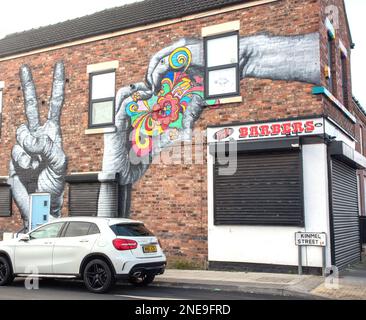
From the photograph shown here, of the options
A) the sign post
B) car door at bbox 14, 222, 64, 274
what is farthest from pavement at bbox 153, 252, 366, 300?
car door at bbox 14, 222, 64, 274

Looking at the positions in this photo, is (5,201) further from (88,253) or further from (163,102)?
(88,253)

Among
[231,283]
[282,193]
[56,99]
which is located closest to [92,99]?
[56,99]

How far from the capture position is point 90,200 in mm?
14883

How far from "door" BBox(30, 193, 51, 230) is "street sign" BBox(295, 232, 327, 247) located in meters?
8.31

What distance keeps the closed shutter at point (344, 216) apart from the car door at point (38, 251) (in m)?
6.75

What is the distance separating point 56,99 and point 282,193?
8.44 metres

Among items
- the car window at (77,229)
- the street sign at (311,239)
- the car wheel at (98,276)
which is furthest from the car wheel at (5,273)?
the street sign at (311,239)

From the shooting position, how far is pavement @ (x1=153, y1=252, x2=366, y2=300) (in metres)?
9.33

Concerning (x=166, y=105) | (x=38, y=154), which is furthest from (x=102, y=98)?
(x=38, y=154)

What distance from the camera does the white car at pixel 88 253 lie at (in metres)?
9.48

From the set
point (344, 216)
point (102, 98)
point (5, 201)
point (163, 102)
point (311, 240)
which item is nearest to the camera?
point (311, 240)

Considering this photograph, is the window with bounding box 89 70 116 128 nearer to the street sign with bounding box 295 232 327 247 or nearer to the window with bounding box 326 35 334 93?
the window with bounding box 326 35 334 93

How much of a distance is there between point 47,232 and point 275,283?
5044 mm

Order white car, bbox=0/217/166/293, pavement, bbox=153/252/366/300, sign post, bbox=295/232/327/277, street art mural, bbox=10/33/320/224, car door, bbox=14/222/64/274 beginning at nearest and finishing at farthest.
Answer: pavement, bbox=153/252/366/300 < white car, bbox=0/217/166/293 < car door, bbox=14/222/64/274 < sign post, bbox=295/232/327/277 < street art mural, bbox=10/33/320/224
